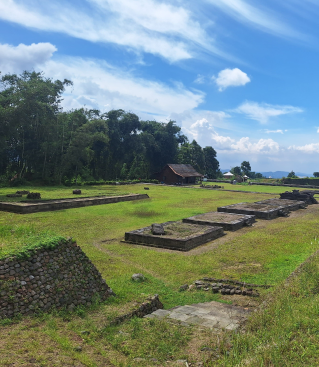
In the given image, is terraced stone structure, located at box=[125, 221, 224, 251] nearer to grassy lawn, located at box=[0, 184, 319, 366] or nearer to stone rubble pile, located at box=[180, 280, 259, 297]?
grassy lawn, located at box=[0, 184, 319, 366]

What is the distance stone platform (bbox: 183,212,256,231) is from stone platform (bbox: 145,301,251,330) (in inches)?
332

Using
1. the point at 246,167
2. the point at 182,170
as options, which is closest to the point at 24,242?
the point at 182,170

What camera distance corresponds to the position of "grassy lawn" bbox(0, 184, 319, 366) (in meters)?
4.52

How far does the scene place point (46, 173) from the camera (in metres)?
33.8

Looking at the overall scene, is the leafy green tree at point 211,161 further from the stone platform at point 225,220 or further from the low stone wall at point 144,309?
the low stone wall at point 144,309

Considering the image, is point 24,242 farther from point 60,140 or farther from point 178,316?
point 60,140

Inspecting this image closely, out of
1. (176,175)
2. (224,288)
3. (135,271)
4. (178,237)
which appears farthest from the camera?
(176,175)

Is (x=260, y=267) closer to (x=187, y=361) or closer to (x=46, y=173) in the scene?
(x=187, y=361)

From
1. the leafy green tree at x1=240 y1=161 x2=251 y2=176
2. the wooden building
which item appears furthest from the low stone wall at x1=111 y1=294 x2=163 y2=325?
the leafy green tree at x1=240 y1=161 x2=251 y2=176

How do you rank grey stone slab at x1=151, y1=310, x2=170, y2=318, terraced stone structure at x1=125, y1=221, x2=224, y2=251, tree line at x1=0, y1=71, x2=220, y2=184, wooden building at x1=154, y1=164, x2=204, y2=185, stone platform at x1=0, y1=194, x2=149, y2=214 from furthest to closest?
1. wooden building at x1=154, y1=164, x2=204, y2=185
2. tree line at x1=0, y1=71, x2=220, y2=184
3. stone platform at x1=0, y1=194, x2=149, y2=214
4. terraced stone structure at x1=125, y1=221, x2=224, y2=251
5. grey stone slab at x1=151, y1=310, x2=170, y2=318

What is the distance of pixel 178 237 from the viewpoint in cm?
1201

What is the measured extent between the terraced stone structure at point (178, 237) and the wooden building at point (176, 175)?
106 ft

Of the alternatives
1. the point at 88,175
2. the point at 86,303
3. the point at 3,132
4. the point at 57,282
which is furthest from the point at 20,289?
the point at 88,175

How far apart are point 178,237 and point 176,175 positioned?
35148mm
